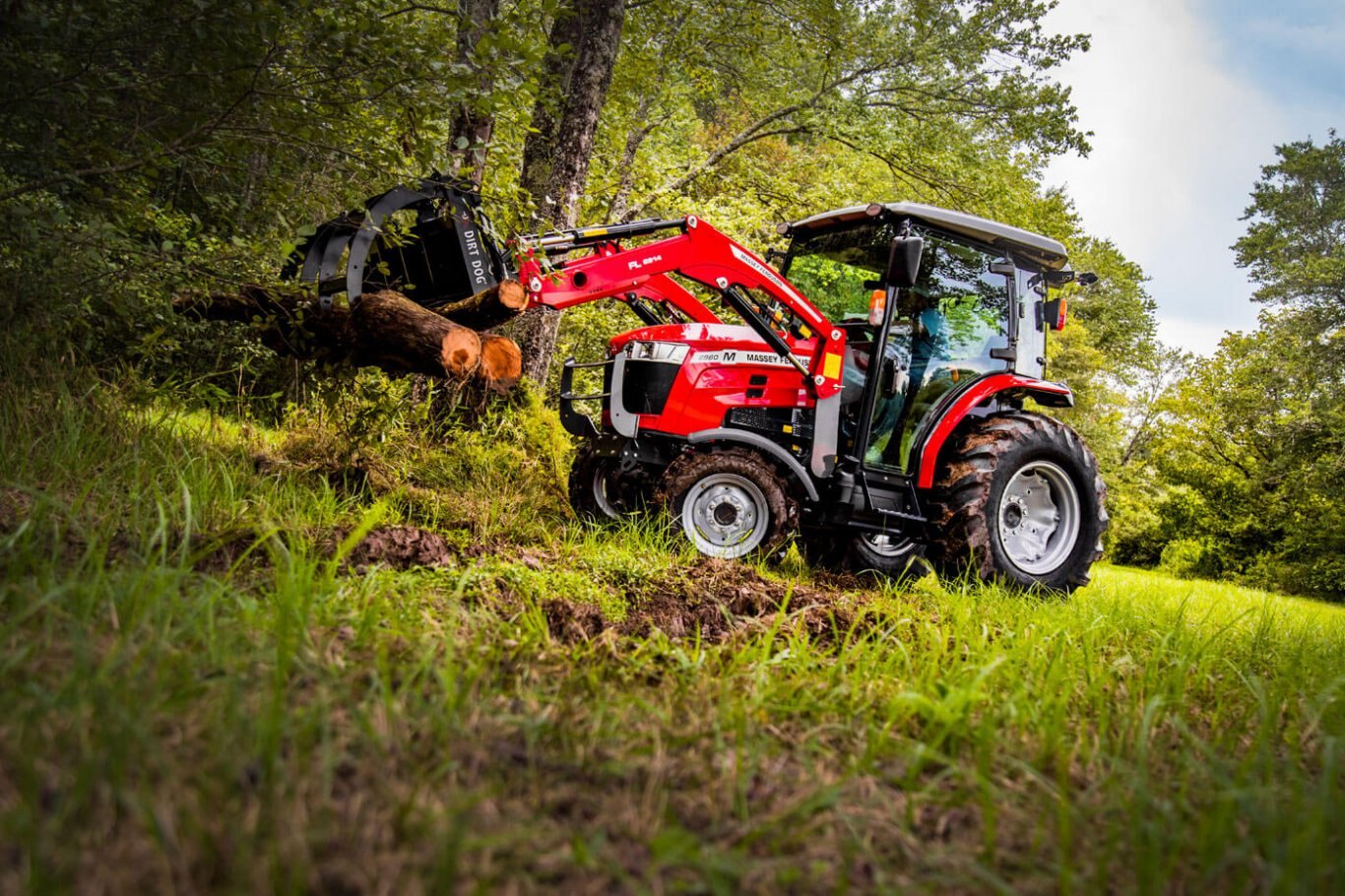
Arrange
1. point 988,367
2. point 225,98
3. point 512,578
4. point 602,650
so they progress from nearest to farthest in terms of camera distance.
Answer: point 602,650
point 512,578
point 225,98
point 988,367

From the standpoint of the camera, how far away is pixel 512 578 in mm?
3051

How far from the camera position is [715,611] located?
3.08 m

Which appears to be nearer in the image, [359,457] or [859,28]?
[359,457]

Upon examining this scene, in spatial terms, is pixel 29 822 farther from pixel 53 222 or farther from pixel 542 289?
pixel 542 289

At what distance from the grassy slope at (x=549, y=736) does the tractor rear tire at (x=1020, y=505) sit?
1535 mm


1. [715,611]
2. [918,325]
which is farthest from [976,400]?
[715,611]

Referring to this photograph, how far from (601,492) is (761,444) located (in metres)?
1.06

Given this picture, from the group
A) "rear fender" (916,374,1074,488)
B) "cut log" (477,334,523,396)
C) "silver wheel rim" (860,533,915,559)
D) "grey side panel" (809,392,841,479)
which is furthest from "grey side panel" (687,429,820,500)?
"cut log" (477,334,523,396)

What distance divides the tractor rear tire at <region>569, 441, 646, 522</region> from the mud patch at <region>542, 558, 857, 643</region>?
1.06 m

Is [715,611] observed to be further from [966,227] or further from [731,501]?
[966,227]

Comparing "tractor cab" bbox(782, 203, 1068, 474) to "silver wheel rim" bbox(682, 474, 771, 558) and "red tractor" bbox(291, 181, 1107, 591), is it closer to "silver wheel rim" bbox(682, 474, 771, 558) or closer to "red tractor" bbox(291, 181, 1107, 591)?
"red tractor" bbox(291, 181, 1107, 591)

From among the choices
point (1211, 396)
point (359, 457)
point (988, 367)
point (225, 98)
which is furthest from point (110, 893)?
point (1211, 396)

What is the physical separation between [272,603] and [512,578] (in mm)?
1058

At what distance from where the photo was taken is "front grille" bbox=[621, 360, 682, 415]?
4.80 m
